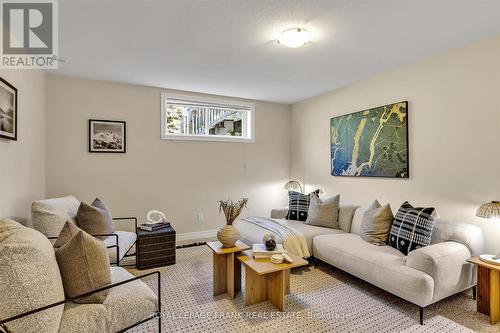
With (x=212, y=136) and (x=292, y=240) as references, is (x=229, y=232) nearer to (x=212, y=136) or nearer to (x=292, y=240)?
(x=292, y=240)

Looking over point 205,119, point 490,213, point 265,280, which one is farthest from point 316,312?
point 205,119

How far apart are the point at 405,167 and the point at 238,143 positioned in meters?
2.71

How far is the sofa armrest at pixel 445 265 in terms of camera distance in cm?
208

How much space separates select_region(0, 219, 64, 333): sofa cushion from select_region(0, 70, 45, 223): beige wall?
1.23 metres

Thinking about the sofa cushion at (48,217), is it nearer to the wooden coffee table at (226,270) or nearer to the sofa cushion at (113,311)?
the sofa cushion at (113,311)

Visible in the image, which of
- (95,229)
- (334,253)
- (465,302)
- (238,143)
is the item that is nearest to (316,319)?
(334,253)

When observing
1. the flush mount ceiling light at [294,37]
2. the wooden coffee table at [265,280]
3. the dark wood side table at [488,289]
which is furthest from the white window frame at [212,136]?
the dark wood side table at [488,289]

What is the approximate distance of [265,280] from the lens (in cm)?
241

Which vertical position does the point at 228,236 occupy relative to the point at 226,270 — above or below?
above

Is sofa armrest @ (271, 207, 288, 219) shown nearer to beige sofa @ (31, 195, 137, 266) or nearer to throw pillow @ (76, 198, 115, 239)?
beige sofa @ (31, 195, 137, 266)

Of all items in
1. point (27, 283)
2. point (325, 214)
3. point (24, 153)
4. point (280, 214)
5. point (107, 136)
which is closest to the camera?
point (27, 283)

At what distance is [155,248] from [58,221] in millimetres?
1089

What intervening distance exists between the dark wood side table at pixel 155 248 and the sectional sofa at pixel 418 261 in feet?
3.67

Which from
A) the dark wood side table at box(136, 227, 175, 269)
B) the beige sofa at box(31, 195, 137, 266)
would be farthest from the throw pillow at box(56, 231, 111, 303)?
the dark wood side table at box(136, 227, 175, 269)
